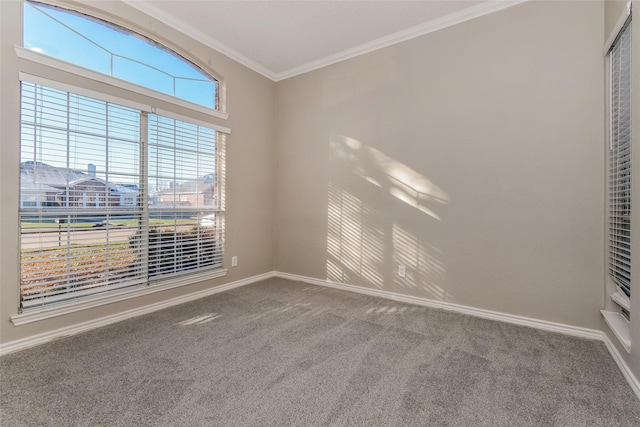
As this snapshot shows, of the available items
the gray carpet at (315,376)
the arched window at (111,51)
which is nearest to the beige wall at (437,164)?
the arched window at (111,51)

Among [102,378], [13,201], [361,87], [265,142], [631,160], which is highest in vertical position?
[361,87]

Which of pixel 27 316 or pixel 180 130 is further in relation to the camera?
pixel 180 130

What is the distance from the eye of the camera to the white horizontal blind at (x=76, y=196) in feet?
6.55

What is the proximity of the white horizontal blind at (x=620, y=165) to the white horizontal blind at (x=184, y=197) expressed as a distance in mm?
3531

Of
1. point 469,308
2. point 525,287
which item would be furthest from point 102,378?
point 525,287

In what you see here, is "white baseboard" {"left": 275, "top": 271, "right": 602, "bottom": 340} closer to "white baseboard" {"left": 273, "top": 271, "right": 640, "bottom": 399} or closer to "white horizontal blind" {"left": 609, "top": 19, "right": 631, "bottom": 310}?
"white baseboard" {"left": 273, "top": 271, "right": 640, "bottom": 399}

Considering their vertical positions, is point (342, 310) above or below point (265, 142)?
below

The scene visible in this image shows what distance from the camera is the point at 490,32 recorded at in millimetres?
2492

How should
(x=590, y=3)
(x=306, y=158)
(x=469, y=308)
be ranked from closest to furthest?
(x=590, y=3) < (x=469, y=308) < (x=306, y=158)

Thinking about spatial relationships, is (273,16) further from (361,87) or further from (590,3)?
(590,3)

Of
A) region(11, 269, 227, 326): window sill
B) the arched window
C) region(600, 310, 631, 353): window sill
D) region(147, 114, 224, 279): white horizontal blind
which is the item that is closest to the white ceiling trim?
the arched window

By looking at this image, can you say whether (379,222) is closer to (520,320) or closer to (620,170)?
(520,320)

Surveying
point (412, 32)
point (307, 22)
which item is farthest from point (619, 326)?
point (307, 22)

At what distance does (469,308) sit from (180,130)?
11.3 feet
